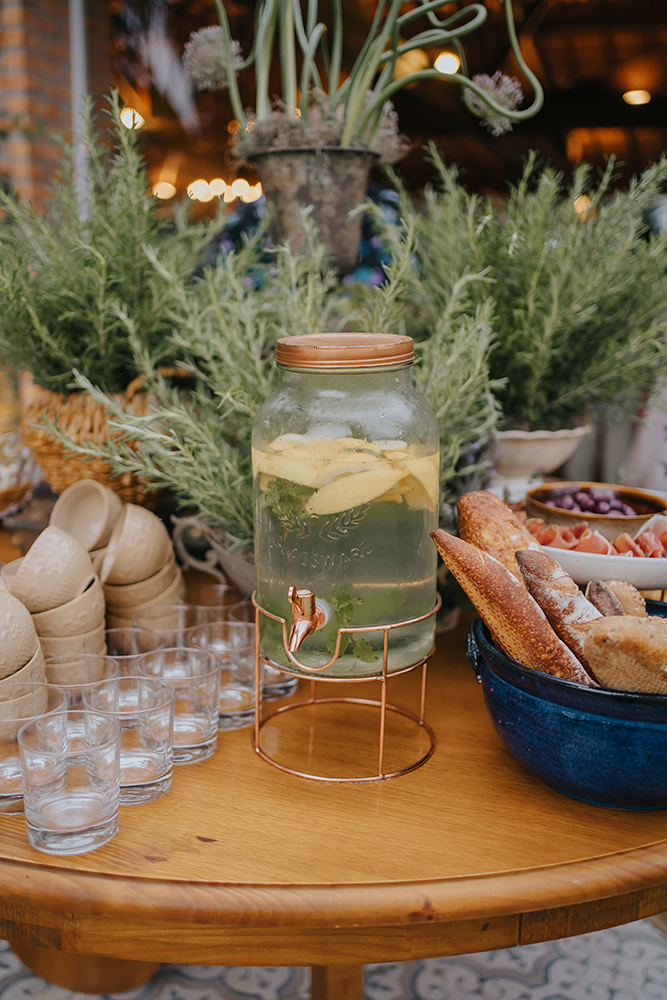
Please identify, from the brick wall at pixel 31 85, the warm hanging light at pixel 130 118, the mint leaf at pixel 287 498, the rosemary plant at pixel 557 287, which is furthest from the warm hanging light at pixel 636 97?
the mint leaf at pixel 287 498

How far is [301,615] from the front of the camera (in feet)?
2.13

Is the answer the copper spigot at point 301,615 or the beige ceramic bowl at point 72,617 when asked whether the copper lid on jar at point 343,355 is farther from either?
the beige ceramic bowl at point 72,617

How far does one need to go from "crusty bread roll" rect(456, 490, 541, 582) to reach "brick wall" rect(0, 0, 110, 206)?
11.6 feet

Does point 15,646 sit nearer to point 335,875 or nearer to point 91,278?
point 335,875

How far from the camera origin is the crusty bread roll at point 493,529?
0.74 metres

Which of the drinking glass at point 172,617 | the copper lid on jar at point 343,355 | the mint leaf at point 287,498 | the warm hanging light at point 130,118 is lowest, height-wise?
the drinking glass at point 172,617

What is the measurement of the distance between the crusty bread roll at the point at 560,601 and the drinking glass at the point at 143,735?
32cm

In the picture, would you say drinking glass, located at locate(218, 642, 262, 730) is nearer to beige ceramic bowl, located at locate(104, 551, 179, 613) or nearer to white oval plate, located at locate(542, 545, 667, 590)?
beige ceramic bowl, located at locate(104, 551, 179, 613)

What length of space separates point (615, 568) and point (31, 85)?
13.4 feet

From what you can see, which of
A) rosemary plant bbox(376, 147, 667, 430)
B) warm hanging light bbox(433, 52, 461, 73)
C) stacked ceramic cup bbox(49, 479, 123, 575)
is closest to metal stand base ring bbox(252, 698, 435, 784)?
stacked ceramic cup bbox(49, 479, 123, 575)

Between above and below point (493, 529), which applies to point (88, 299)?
above

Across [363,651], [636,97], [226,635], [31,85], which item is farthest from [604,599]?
[31,85]

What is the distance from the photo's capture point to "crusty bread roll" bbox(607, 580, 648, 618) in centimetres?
68

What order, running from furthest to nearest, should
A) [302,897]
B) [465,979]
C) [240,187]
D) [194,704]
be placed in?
1. [240,187]
2. [465,979]
3. [194,704]
4. [302,897]
